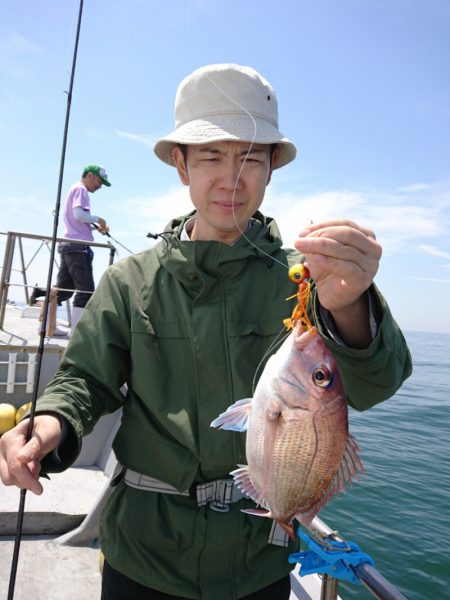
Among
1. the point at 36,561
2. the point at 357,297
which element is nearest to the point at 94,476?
the point at 36,561

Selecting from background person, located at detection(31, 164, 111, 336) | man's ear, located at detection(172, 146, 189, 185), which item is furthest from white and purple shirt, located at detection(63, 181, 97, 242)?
man's ear, located at detection(172, 146, 189, 185)

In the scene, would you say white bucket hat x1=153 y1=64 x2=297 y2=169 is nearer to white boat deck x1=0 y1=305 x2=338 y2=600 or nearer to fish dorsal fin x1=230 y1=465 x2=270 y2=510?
fish dorsal fin x1=230 y1=465 x2=270 y2=510

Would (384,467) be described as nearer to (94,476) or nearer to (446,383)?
(94,476)

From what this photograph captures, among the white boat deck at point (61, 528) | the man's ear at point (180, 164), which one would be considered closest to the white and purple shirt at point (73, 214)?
the white boat deck at point (61, 528)

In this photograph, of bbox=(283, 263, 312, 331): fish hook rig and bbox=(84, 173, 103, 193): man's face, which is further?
bbox=(84, 173, 103, 193): man's face

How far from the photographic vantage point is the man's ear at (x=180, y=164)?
216 centimetres

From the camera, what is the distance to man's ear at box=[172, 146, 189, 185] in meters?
2.16

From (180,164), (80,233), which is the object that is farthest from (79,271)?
(180,164)

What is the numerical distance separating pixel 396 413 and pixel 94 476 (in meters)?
14.7

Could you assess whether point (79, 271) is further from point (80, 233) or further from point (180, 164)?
point (180, 164)

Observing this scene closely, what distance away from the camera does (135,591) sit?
187cm

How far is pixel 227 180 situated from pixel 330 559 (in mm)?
1641

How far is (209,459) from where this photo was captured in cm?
184

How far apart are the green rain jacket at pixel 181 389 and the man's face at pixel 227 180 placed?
0.14 metres
